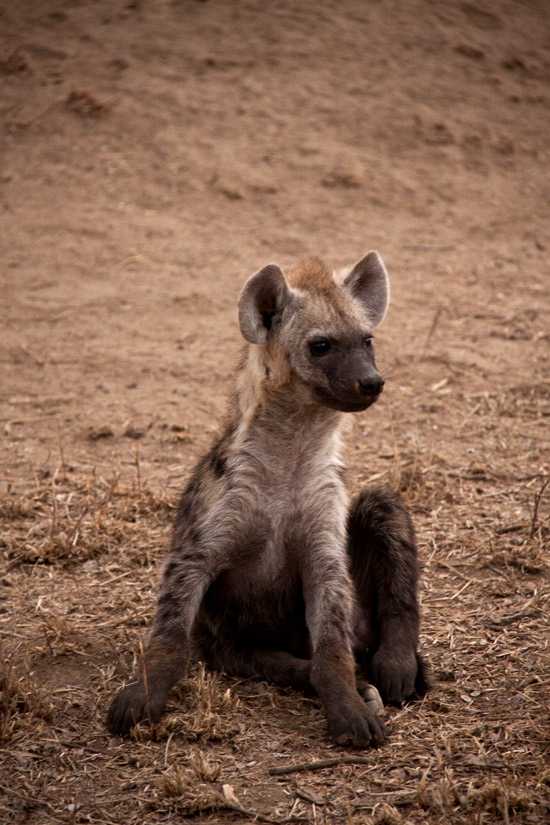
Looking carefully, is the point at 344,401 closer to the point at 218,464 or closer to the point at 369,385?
the point at 369,385

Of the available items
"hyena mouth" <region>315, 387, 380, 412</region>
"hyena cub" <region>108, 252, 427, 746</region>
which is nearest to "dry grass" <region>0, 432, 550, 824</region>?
"hyena cub" <region>108, 252, 427, 746</region>

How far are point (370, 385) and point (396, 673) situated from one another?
2.80 ft

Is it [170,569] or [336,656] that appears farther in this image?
[170,569]

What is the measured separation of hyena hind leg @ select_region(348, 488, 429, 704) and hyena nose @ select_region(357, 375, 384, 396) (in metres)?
0.51

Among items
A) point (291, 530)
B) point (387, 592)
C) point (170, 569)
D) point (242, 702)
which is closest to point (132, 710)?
point (242, 702)

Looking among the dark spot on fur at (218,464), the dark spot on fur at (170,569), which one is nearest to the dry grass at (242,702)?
the dark spot on fur at (170,569)

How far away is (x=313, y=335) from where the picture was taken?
3.48 metres

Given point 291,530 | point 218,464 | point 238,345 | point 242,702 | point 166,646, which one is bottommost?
point 238,345

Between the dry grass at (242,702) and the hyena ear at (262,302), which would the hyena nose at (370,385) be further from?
the dry grass at (242,702)

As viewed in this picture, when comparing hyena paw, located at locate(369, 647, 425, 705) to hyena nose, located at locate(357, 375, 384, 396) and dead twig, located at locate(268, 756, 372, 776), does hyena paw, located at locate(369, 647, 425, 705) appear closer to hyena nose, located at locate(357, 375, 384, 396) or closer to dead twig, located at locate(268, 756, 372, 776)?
dead twig, located at locate(268, 756, 372, 776)

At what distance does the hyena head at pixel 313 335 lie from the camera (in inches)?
133

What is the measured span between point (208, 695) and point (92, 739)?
34cm

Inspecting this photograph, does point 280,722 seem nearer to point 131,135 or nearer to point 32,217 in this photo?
point 32,217

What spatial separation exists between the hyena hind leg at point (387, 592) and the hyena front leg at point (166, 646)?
0.57 metres
